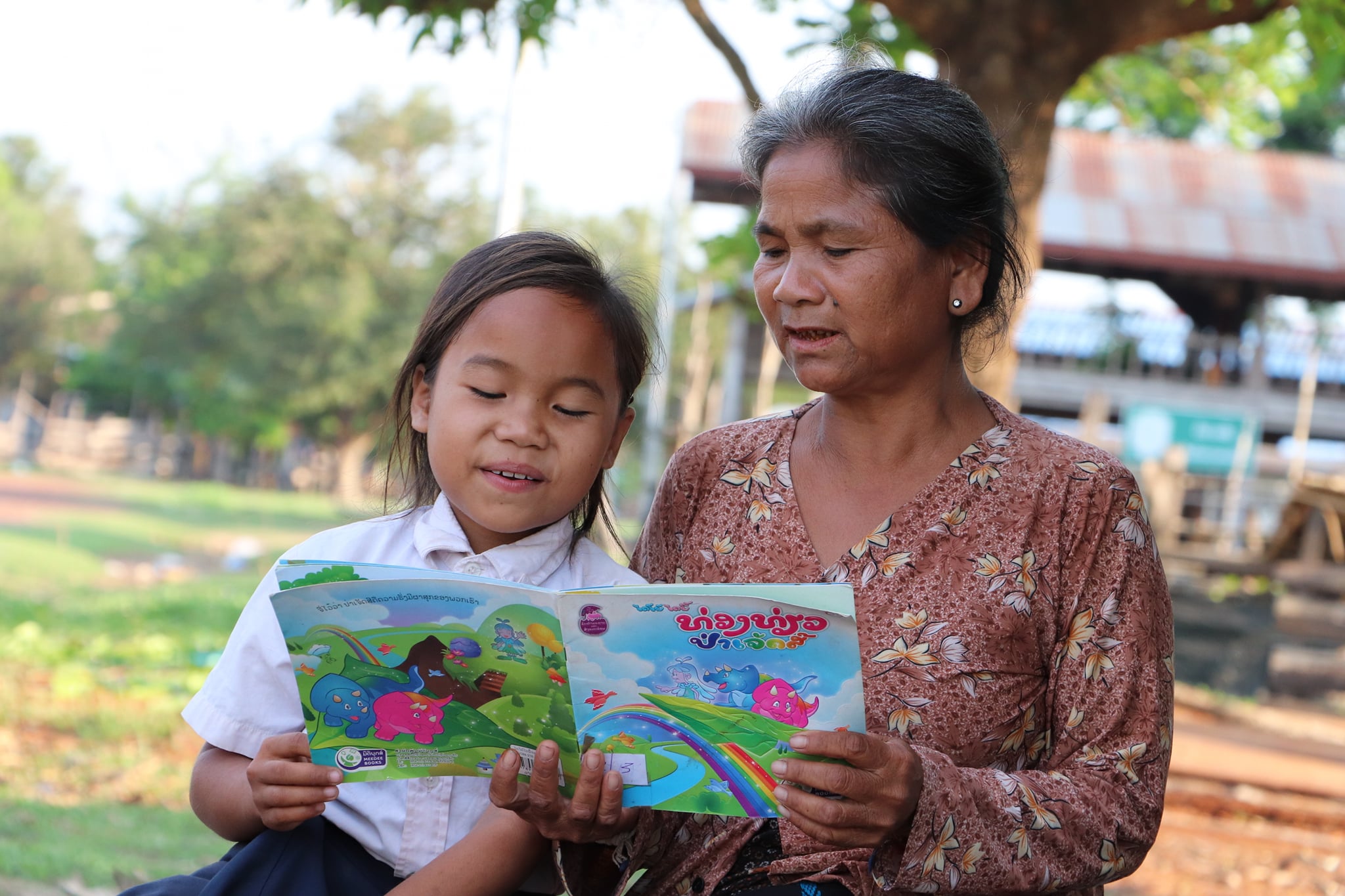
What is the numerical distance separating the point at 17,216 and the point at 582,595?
149 ft

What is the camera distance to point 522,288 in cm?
220

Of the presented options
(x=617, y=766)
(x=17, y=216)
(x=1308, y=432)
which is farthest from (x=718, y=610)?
(x=17, y=216)

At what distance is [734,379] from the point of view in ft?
58.7

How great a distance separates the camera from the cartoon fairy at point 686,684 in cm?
167

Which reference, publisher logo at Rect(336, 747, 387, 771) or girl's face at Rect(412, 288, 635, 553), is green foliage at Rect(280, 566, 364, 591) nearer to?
publisher logo at Rect(336, 747, 387, 771)

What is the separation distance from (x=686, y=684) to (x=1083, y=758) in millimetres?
686

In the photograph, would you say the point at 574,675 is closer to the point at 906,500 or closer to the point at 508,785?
the point at 508,785

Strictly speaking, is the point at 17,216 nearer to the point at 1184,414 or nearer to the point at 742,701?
the point at 1184,414

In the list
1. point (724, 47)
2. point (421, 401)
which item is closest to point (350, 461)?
point (724, 47)

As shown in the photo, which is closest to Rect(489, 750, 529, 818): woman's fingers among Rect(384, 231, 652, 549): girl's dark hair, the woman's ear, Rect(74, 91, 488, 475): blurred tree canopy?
Rect(384, 231, 652, 549): girl's dark hair

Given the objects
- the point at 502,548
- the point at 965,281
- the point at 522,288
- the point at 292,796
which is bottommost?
the point at 292,796

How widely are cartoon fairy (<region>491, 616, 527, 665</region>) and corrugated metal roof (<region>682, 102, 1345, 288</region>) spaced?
13.2 metres

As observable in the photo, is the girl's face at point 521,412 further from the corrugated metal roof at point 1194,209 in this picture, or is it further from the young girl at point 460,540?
the corrugated metal roof at point 1194,209

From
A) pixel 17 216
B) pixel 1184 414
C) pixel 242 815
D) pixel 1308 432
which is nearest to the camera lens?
pixel 242 815
